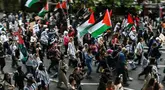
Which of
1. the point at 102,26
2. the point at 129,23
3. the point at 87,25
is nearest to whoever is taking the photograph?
the point at 102,26

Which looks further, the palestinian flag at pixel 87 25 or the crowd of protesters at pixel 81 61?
the palestinian flag at pixel 87 25

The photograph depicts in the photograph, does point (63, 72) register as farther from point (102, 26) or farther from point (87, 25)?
point (87, 25)

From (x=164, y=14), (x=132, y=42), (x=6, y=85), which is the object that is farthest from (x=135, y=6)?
(x=6, y=85)

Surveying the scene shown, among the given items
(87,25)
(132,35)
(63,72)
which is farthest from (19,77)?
(132,35)

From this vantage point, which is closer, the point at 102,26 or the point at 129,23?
the point at 102,26

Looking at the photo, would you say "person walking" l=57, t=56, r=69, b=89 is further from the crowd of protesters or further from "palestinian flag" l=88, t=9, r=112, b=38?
"palestinian flag" l=88, t=9, r=112, b=38

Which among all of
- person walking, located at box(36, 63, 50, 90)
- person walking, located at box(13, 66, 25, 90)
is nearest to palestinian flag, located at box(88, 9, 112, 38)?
person walking, located at box(36, 63, 50, 90)

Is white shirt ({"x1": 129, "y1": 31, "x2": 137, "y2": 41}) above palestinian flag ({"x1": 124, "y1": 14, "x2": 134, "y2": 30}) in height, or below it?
below

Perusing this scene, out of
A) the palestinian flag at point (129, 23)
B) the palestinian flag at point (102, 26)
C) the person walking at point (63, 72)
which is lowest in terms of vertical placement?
the person walking at point (63, 72)

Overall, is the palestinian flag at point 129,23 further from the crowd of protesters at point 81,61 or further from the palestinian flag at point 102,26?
the palestinian flag at point 102,26

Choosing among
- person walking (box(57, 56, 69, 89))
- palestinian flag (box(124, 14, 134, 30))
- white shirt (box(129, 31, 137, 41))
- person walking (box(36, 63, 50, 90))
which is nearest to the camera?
person walking (box(36, 63, 50, 90))

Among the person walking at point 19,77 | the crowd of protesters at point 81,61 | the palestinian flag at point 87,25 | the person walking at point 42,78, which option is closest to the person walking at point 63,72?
the crowd of protesters at point 81,61

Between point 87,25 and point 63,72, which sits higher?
point 87,25

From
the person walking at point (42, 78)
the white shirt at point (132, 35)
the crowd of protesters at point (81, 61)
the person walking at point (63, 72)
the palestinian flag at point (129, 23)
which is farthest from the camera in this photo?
the white shirt at point (132, 35)
